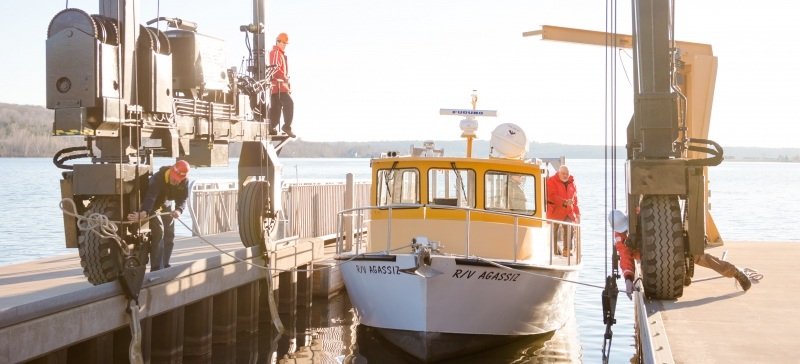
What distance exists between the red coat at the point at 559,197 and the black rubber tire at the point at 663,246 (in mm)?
5279

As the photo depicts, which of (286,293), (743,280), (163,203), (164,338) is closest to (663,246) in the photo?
(743,280)

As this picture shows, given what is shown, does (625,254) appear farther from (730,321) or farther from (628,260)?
(730,321)

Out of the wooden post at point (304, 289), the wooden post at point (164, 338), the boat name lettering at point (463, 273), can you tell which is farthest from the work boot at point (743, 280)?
the wooden post at point (304, 289)

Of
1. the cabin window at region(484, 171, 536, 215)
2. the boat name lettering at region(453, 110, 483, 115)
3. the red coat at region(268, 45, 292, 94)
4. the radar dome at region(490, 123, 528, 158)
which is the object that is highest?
the red coat at region(268, 45, 292, 94)

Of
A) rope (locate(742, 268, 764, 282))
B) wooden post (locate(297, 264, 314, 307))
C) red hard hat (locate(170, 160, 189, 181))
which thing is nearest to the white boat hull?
rope (locate(742, 268, 764, 282))

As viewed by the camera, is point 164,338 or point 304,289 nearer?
point 164,338

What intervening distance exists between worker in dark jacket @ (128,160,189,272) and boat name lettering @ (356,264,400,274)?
2604mm

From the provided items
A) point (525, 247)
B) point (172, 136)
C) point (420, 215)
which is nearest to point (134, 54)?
point (172, 136)

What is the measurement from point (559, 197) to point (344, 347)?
15.2 feet

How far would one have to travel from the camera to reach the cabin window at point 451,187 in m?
14.7

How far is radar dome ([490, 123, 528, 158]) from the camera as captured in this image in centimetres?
1606

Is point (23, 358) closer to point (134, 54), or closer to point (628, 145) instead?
point (134, 54)

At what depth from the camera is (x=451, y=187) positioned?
14.9 metres

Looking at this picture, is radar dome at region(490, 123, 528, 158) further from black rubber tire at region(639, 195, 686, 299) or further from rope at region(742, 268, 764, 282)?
black rubber tire at region(639, 195, 686, 299)
